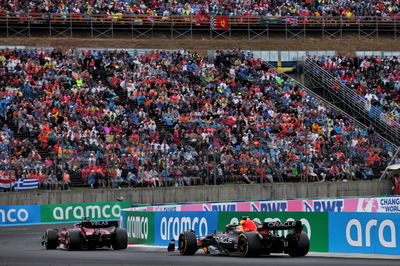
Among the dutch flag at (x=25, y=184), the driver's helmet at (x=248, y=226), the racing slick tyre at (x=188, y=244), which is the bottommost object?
the racing slick tyre at (x=188, y=244)

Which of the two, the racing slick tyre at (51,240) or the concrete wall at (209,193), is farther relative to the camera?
the concrete wall at (209,193)

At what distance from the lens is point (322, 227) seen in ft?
64.4

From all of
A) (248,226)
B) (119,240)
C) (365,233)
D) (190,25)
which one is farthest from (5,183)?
(190,25)

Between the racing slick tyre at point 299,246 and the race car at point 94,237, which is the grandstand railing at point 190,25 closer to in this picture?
the race car at point 94,237

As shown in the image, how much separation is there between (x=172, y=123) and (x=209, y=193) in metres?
4.76

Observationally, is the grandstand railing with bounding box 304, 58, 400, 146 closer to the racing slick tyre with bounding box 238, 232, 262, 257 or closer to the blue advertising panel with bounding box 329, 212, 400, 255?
the blue advertising panel with bounding box 329, 212, 400, 255

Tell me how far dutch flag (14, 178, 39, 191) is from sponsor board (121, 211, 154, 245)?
6.45m

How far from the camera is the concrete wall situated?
33.5m

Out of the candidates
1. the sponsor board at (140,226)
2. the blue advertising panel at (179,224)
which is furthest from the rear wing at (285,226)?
the sponsor board at (140,226)

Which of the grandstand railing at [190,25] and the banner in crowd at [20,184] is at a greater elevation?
the grandstand railing at [190,25]

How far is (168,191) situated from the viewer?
34906mm

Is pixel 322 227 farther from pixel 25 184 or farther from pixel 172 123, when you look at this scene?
pixel 172 123

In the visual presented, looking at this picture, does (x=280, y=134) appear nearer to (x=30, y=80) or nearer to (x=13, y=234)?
(x=30, y=80)

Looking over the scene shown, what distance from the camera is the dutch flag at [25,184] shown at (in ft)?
105
